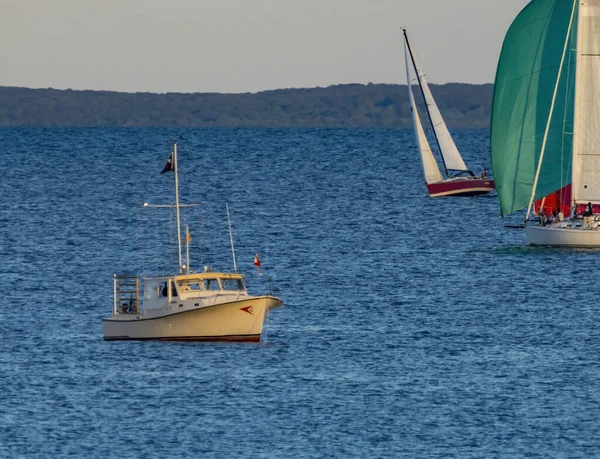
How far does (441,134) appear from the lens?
137 metres

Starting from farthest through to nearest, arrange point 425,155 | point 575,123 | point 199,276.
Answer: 1. point 425,155
2. point 575,123
3. point 199,276

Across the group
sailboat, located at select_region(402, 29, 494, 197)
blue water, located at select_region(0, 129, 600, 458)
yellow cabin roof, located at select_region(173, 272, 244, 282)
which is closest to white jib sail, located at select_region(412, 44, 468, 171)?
sailboat, located at select_region(402, 29, 494, 197)

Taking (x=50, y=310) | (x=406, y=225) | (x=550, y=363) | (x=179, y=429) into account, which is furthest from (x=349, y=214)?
(x=179, y=429)

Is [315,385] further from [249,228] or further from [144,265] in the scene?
[249,228]

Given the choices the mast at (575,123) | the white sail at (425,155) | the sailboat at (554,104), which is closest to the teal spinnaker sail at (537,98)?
the sailboat at (554,104)

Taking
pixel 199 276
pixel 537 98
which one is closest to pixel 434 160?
pixel 537 98

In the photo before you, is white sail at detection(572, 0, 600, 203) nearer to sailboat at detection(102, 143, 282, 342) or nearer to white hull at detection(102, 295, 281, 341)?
sailboat at detection(102, 143, 282, 342)

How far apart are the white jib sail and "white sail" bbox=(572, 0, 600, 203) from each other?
39.4m

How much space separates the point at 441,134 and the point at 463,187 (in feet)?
15.8

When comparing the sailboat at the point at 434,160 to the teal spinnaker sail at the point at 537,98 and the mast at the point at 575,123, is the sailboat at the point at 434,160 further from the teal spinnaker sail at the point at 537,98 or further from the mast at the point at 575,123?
the mast at the point at 575,123

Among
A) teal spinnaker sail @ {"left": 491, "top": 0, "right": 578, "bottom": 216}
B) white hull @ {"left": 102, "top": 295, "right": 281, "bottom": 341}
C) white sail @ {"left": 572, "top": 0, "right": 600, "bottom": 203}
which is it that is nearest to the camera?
white hull @ {"left": 102, "top": 295, "right": 281, "bottom": 341}

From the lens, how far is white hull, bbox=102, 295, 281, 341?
60.8 meters

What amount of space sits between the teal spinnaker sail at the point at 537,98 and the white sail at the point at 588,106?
21.3 inches

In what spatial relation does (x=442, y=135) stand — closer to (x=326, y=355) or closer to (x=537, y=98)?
(x=537, y=98)
